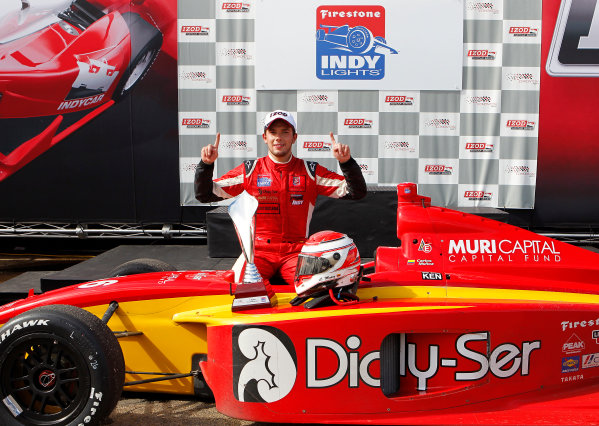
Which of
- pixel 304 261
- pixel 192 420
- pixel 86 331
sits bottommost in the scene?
pixel 192 420

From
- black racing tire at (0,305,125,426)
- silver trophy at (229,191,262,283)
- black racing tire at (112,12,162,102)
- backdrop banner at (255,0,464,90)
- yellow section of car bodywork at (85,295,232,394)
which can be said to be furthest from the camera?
black racing tire at (112,12,162,102)

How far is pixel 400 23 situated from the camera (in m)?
6.47

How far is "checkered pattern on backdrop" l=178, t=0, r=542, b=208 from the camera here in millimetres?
6527

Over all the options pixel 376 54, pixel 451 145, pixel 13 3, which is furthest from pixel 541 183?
pixel 13 3

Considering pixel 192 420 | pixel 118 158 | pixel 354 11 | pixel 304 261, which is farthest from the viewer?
pixel 118 158

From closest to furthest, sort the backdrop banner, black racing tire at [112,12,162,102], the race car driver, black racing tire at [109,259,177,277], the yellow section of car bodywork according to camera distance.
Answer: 1. the yellow section of car bodywork
2. the race car driver
3. black racing tire at [109,259,177,277]
4. the backdrop banner
5. black racing tire at [112,12,162,102]

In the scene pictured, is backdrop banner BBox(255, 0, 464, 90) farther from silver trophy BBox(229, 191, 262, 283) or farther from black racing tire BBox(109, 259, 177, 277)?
silver trophy BBox(229, 191, 262, 283)

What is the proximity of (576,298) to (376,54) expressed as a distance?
418cm

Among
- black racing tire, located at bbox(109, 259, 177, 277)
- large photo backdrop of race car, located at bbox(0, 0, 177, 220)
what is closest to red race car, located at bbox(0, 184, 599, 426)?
black racing tire, located at bbox(109, 259, 177, 277)

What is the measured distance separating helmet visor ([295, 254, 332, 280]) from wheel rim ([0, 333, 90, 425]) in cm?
115

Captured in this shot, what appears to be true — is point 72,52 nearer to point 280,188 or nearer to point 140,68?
point 140,68

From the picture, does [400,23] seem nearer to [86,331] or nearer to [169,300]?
[169,300]

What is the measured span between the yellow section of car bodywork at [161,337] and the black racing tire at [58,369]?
35cm

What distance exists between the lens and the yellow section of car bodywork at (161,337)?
10.3 feet
